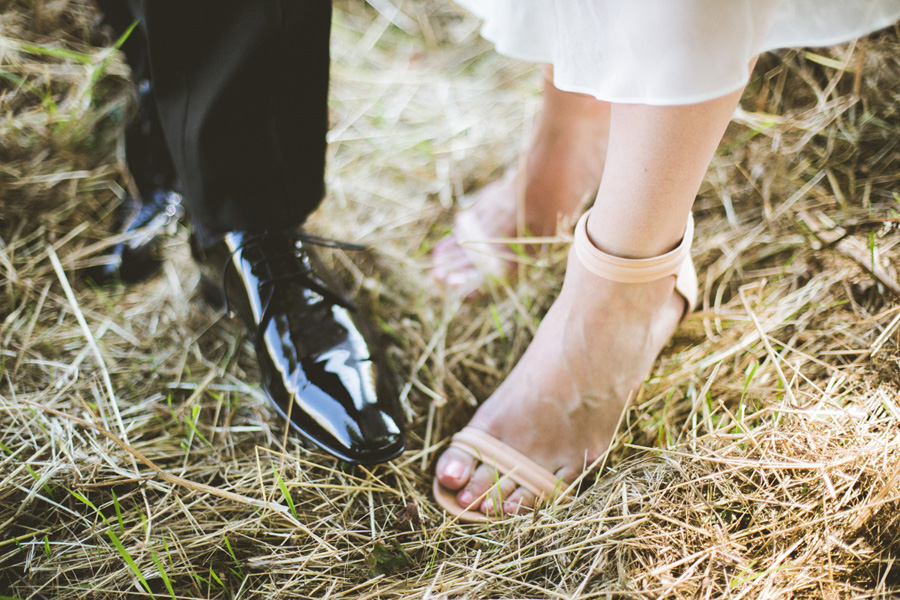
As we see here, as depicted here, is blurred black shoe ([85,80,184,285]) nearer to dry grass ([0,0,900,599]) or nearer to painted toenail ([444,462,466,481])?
dry grass ([0,0,900,599])

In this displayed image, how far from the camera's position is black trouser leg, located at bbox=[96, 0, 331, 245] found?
66cm

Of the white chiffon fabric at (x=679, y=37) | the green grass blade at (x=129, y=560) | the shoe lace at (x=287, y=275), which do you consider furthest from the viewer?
the shoe lace at (x=287, y=275)

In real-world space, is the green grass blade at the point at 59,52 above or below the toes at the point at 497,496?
above

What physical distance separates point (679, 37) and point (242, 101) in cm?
52

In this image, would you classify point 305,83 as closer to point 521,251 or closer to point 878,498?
point 521,251

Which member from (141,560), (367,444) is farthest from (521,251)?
(141,560)

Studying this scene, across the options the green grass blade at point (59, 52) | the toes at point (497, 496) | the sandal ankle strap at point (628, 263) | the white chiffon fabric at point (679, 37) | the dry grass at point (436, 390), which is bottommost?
the toes at point (497, 496)

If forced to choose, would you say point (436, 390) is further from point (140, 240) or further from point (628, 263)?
point (140, 240)

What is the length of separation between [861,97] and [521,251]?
781 mm

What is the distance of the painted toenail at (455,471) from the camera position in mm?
771

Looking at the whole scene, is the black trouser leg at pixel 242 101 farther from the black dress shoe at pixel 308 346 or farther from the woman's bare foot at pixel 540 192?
the woman's bare foot at pixel 540 192

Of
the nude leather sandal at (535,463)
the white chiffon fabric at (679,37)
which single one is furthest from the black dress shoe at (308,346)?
the white chiffon fabric at (679,37)

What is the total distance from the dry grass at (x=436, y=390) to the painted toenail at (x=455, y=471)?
0.05m

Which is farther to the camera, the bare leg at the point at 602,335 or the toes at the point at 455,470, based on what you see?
the toes at the point at 455,470
